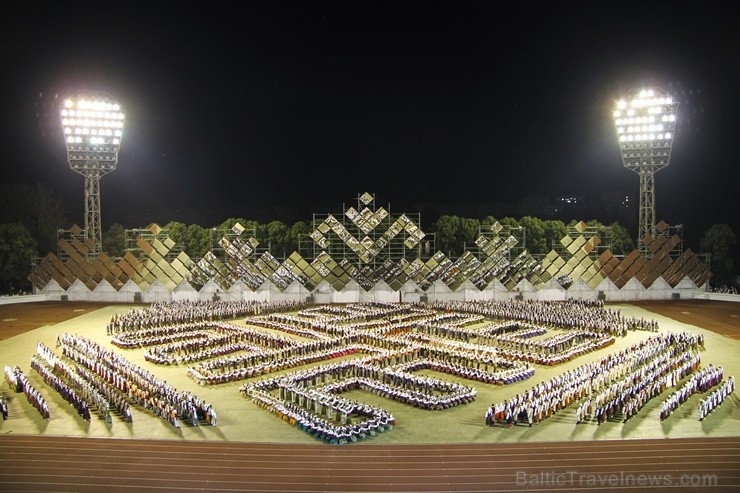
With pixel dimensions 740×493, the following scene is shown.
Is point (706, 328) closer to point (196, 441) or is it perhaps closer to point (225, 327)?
point (225, 327)

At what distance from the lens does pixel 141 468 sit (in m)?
12.2

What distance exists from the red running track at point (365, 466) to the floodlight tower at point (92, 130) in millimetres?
29445

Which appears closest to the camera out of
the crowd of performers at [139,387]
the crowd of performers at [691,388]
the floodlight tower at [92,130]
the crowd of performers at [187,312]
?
the crowd of performers at [139,387]

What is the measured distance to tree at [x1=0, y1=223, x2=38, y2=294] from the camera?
39562 mm

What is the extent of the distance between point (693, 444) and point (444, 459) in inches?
223

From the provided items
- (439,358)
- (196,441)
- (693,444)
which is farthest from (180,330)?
(693,444)

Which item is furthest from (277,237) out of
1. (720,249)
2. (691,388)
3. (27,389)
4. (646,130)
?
(691,388)

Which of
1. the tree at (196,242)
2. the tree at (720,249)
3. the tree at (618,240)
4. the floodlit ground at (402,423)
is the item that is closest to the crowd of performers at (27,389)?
the floodlit ground at (402,423)

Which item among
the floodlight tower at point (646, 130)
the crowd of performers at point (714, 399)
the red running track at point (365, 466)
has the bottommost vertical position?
the red running track at point (365, 466)

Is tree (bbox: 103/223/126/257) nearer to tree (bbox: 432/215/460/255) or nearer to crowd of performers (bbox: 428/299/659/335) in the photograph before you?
tree (bbox: 432/215/460/255)

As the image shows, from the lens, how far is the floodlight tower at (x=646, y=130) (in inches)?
1508

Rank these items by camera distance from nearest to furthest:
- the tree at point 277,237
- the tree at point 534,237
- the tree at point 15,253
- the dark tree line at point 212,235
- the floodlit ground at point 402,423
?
the floodlit ground at point 402,423 → the tree at point 15,253 → the dark tree line at point 212,235 → the tree at point 534,237 → the tree at point 277,237

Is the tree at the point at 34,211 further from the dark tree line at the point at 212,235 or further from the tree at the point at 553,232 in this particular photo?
the tree at the point at 553,232

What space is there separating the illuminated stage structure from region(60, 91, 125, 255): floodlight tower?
3399mm
